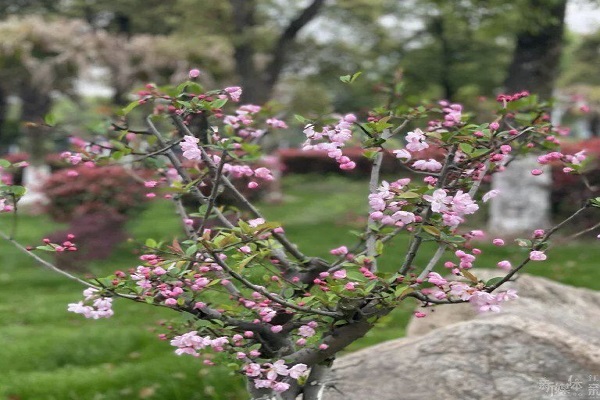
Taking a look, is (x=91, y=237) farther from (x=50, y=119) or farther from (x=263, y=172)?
(x=263, y=172)

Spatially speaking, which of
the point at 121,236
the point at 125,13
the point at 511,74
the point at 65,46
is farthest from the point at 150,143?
the point at 125,13

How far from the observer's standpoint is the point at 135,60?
19672 mm

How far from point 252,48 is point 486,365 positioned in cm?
1223

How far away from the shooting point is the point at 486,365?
3.95m

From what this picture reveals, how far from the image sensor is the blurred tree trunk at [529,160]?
11.5 m

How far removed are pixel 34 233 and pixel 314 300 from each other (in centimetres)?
1196

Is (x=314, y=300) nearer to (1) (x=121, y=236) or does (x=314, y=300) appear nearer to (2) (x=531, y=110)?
(2) (x=531, y=110)

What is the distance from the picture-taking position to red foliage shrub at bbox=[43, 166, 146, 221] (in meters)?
11.0

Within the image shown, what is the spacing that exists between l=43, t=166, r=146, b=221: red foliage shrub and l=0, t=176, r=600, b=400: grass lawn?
72 cm

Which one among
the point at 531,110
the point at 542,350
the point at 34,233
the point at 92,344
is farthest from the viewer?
the point at 34,233

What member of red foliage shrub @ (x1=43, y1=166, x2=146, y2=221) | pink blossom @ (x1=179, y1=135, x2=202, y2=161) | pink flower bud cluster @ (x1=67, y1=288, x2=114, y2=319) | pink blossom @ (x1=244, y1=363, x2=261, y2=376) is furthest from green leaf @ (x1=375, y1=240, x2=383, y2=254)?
red foliage shrub @ (x1=43, y1=166, x2=146, y2=221)

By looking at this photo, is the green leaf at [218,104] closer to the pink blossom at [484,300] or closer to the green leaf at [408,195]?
the green leaf at [408,195]

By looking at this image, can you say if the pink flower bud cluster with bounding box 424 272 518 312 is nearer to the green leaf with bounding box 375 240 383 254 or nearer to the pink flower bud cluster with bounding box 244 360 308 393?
the green leaf with bounding box 375 240 383 254

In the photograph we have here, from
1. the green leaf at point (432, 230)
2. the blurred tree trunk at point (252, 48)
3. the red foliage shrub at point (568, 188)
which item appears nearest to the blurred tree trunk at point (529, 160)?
the red foliage shrub at point (568, 188)
